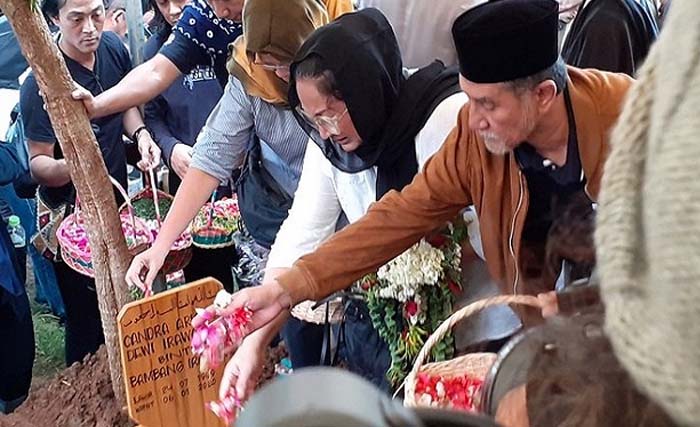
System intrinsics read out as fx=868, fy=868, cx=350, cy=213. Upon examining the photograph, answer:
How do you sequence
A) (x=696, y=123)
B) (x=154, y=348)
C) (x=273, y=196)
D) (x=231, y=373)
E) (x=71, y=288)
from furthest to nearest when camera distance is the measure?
(x=71, y=288) → (x=273, y=196) → (x=154, y=348) → (x=231, y=373) → (x=696, y=123)

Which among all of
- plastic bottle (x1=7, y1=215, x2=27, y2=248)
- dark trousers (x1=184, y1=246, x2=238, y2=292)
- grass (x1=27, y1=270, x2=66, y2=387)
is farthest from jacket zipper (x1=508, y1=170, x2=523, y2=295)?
plastic bottle (x1=7, y1=215, x2=27, y2=248)

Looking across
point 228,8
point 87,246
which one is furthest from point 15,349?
point 228,8

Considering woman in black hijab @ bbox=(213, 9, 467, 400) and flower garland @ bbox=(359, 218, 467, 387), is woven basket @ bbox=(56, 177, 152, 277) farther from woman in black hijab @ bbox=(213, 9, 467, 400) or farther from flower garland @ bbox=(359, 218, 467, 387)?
flower garland @ bbox=(359, 218, 467, 387)

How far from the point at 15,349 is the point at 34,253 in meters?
0.77

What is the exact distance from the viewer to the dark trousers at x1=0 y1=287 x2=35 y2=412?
2.66m

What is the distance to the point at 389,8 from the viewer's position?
93.0 inches

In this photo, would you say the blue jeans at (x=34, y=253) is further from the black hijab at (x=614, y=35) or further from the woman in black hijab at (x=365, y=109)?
the black hijab at (x=614, y=35)

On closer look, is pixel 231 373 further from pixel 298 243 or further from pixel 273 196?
pixel 273 196

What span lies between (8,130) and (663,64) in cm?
300

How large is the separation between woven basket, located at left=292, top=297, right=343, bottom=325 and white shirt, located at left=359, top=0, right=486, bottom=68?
736 millimetres

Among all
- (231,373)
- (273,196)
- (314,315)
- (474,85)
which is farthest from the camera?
(273,196)

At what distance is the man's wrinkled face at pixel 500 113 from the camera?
1501 mm

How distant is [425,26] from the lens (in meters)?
2.31

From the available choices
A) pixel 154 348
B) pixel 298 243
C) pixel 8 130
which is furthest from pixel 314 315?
pixel 8 130
